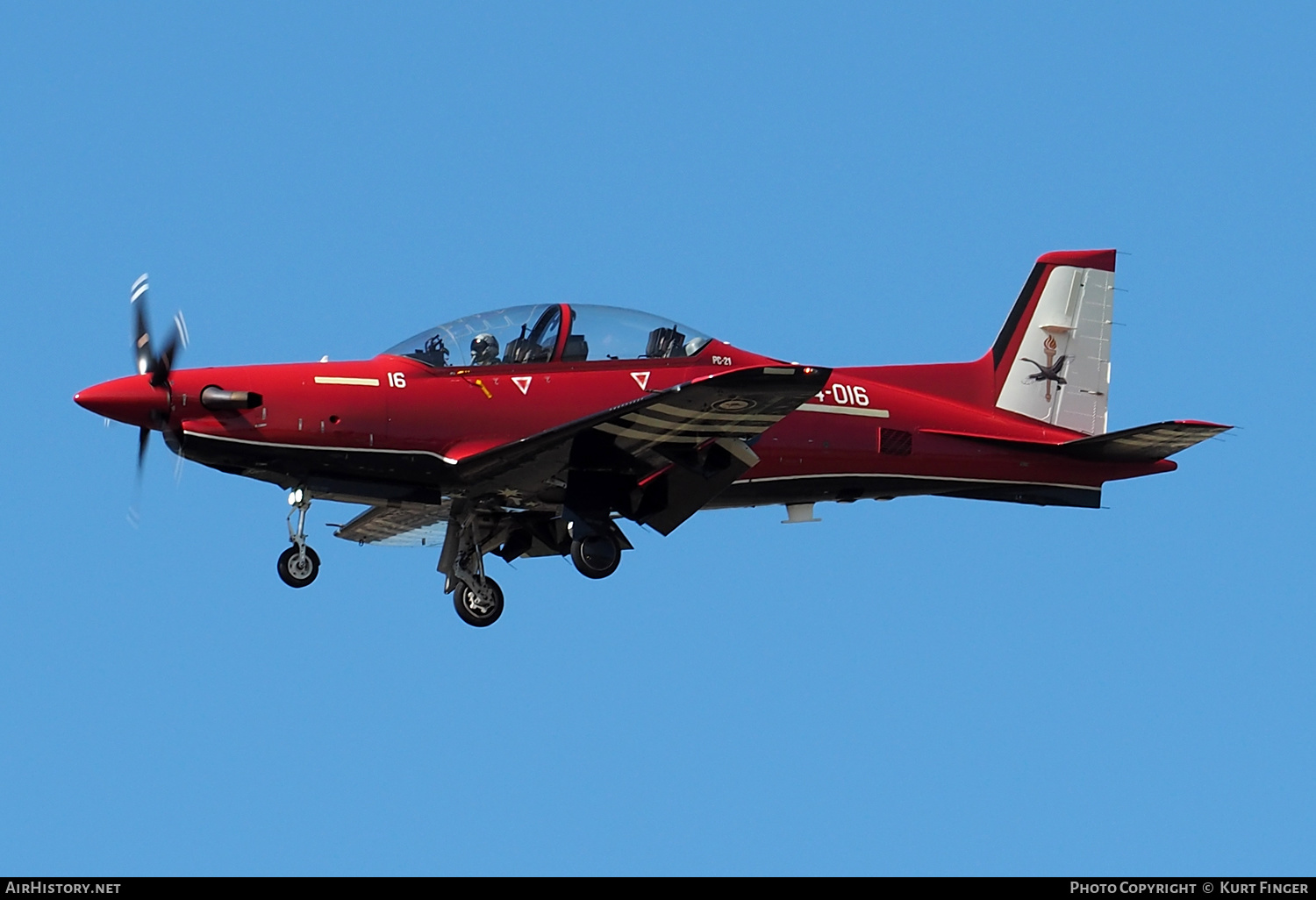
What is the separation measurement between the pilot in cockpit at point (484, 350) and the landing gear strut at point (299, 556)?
2196mm

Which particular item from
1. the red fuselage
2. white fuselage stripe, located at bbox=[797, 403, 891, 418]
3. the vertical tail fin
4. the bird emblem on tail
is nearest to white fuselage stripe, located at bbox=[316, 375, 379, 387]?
the red fuselage

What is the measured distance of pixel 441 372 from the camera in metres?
20.0

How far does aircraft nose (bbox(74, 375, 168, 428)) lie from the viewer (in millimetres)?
18922

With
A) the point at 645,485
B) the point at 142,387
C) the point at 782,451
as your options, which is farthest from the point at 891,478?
the point at 142,387

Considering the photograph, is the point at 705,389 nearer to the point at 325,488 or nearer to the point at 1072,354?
the point at 325,488

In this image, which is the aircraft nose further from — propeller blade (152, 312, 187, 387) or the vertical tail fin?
the vertical tail fin

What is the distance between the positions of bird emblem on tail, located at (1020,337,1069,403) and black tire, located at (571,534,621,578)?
6.24 metres

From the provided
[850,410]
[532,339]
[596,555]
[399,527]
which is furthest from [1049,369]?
[399,527]

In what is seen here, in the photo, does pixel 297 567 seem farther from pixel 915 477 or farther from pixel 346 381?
pixel 915 477

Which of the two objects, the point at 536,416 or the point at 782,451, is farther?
the point at 782,451

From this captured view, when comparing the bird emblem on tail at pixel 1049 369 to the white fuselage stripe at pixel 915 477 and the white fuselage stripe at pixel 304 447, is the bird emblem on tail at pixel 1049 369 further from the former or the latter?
the white fuselage stripe at pixel 304 447

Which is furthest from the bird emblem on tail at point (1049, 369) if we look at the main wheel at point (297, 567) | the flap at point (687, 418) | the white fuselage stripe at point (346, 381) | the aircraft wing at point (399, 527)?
the main wheel at point (297, 567)

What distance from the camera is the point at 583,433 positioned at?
63.6 feet
